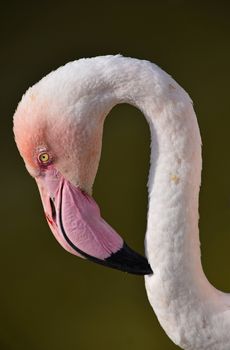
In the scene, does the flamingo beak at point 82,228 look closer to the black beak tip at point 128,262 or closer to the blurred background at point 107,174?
the black beak tip at point 128,262

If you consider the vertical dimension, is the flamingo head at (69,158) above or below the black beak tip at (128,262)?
above

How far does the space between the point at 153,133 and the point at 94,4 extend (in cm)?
142

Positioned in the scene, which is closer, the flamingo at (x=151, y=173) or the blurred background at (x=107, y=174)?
the flamingo at (x=151, y=173)

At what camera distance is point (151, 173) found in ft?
4.33

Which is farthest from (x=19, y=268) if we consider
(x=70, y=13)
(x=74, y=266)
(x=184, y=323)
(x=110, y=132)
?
(x=184, y=323)

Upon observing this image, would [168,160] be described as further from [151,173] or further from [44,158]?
[44,158]

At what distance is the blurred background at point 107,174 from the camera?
8.21 ft

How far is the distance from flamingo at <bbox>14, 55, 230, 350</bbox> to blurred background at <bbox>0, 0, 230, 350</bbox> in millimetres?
1184

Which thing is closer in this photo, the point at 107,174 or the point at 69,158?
the point at 69,158

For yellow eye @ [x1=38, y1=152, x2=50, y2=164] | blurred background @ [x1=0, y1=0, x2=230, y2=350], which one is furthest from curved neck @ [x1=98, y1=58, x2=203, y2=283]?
blurred background @ [x1=0, y1=0, x2=230, y2=350]

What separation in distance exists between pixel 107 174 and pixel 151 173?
1.27 m

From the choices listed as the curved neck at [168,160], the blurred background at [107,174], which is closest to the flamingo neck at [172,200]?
the curved neck at [168,160]

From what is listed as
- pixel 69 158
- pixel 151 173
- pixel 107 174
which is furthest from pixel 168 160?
pixel 107 174

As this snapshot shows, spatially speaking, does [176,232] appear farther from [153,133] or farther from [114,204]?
[114,204]
